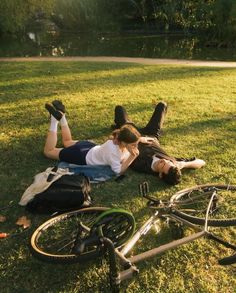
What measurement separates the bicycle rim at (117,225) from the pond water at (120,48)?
15751 mm

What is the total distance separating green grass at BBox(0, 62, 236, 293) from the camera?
3531 millimetres

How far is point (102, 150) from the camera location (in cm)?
495

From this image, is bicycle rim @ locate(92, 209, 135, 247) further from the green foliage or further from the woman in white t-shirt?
the green foliage

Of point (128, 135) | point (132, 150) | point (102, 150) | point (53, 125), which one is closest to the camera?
point (128, 135)

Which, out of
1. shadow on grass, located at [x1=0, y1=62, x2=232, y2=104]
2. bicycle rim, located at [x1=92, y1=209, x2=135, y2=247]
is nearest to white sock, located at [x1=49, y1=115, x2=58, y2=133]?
bicycle rim, located at [x1=92, y1=209, x2=135, y2=247]

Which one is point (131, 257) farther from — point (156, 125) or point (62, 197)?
point (156, 125)

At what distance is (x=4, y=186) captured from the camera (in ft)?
16.1

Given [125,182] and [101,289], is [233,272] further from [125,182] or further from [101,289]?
[125,182]

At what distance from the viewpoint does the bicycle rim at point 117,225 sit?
334 cm

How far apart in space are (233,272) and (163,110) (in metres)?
3.04

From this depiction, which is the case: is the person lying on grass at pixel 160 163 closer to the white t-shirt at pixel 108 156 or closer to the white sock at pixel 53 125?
the white t-shirt at pixel 108 156

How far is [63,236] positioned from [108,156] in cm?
126

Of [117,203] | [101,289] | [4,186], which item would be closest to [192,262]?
[101,289]

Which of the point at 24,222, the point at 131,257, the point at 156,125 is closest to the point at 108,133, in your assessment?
the point at 156,125
